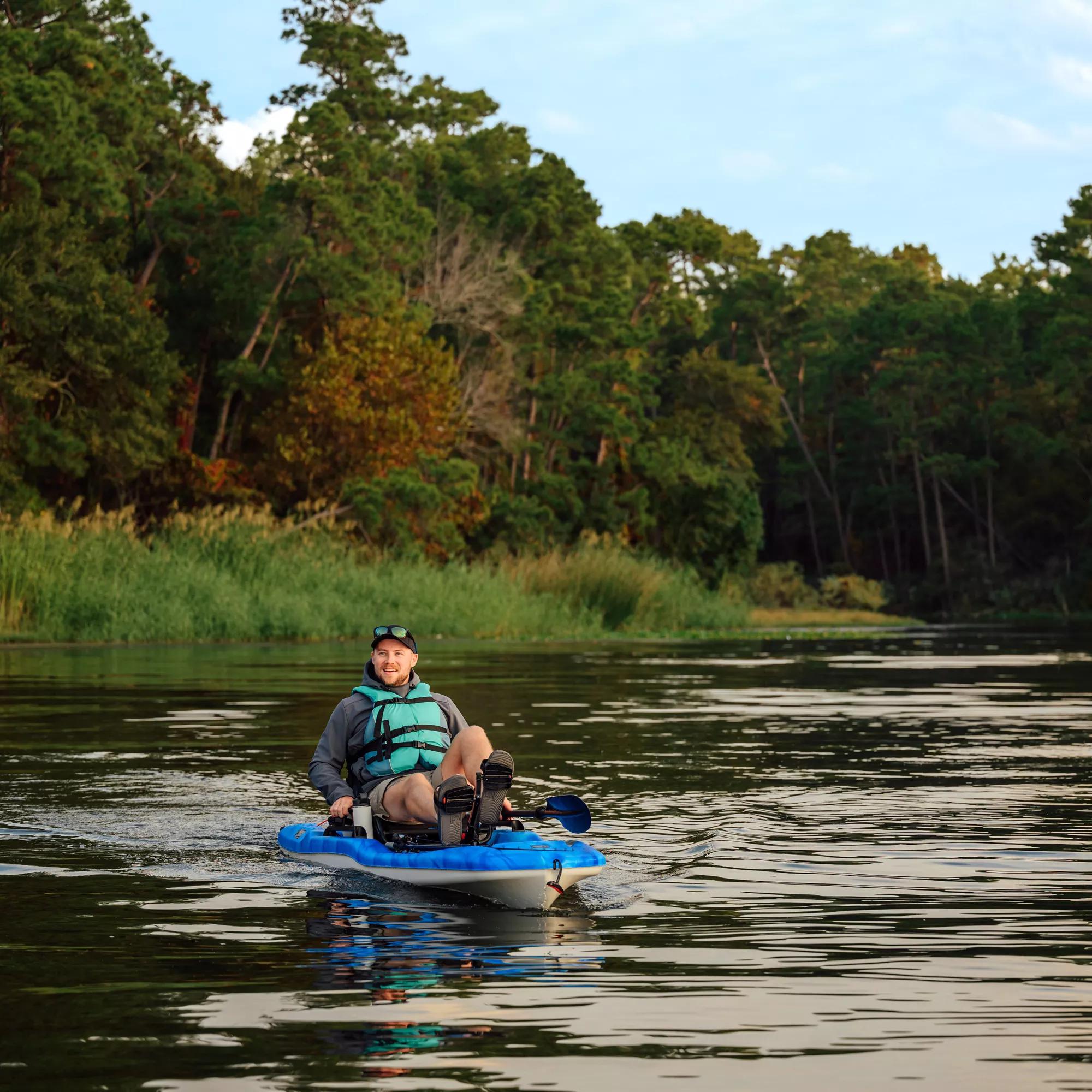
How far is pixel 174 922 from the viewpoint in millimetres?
9188

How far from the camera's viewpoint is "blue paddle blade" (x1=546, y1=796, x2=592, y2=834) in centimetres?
1030

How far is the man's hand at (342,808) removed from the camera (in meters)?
10.9

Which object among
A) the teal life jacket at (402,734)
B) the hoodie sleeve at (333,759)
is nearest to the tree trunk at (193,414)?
the hoodie sleeve at (333,759)

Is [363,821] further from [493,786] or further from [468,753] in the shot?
[493,786]

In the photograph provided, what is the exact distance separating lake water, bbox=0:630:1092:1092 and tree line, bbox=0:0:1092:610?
27160mm

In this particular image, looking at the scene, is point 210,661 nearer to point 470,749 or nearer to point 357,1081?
point 470,749

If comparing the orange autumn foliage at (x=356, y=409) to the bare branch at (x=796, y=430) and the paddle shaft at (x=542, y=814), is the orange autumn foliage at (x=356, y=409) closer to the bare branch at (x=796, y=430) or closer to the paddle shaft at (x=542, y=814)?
the paddle shaft at (x=542, y=814)

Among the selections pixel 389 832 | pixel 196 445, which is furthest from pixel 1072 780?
pixel 196 445

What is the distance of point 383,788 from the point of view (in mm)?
10930


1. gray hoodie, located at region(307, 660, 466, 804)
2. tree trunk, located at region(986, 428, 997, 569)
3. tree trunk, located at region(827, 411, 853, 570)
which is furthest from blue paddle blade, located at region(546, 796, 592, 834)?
tree trunk, located at region(827, 411, 853, 570)

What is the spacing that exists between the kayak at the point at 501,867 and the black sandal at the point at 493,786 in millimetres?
90

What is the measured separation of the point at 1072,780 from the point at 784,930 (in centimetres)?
702

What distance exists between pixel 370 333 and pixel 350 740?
3789 cm

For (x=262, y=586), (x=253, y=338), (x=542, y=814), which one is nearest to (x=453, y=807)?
(x=542, y=814)
